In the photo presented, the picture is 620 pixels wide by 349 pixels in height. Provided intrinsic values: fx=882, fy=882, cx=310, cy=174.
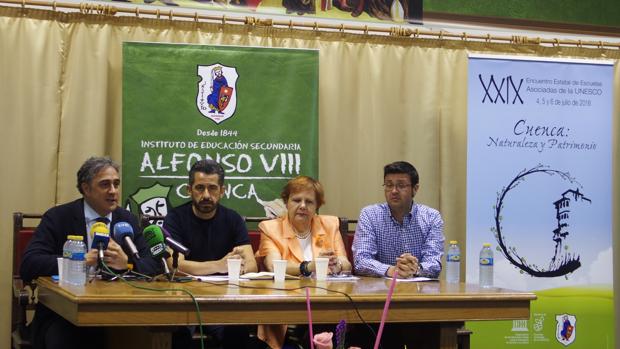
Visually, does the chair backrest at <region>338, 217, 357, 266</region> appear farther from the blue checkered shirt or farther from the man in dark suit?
the man in dark suit

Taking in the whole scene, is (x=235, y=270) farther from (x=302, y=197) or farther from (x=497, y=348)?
(x=497, y=348)

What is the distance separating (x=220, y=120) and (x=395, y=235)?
121 centimetres

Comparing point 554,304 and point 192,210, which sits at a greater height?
point 192,210

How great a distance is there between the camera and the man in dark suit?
362 centimetres

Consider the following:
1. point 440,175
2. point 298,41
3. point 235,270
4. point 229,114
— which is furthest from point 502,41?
point 235,270

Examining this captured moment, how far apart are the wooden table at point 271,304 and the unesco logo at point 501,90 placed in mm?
1929

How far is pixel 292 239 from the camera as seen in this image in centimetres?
461

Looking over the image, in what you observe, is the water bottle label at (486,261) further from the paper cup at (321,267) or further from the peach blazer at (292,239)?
the peach blazer at (292,239)

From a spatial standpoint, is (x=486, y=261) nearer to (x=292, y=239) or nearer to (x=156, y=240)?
(x=292, y=239)

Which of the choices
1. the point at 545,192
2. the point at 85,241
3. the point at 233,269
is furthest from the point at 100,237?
the point at 545,192

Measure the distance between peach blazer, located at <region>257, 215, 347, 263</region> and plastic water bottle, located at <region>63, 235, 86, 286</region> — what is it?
4.27ft

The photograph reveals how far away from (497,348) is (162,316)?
2.85 meters

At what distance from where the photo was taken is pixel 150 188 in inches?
195

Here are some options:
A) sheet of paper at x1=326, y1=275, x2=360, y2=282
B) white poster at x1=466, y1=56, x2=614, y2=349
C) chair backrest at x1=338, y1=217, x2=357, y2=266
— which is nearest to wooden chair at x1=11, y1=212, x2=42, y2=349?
sheet of paper at x1=326, y1=275, x2=360, y2=282
